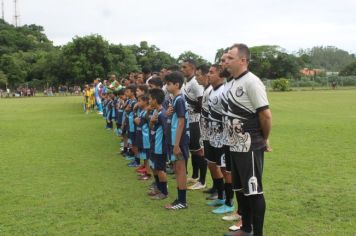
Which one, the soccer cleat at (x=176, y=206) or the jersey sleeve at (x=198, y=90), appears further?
the jersey sleeve at (x=198, y=90)

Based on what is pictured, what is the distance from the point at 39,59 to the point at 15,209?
7728cm

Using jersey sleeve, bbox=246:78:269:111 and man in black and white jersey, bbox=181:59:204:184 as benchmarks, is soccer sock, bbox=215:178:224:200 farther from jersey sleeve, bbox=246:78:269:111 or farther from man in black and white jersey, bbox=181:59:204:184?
jersey sleeve, bbox=246:78:269:111

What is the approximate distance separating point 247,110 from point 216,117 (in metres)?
1.57

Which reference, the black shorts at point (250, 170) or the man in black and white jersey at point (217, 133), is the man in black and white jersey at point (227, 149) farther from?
the black shorts at point (250, 170)

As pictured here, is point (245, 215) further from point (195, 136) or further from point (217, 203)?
point (195, 136)

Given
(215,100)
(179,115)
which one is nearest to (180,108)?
(179,115)

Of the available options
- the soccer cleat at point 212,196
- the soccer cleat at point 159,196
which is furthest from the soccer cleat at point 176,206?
the soccer cleat at point 212,196

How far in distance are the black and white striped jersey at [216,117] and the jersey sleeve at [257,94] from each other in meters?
1.55

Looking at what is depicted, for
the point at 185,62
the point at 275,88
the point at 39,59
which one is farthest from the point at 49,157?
the point at 39,59

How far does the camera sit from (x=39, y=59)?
79.1 m

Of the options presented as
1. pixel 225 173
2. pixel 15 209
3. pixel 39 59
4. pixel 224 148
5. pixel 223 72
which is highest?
pixel 39 59

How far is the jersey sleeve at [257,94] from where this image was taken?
4.50 meters

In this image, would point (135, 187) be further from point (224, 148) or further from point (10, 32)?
point (10, 32)

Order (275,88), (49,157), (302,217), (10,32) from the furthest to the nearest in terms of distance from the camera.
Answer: (10,32) < (275,88) < (49,157) < (302,217)
